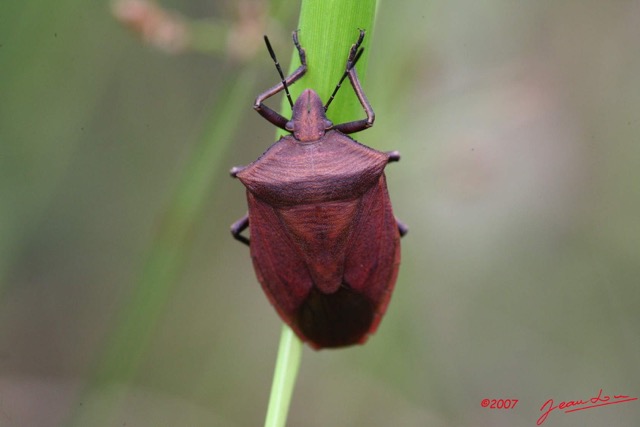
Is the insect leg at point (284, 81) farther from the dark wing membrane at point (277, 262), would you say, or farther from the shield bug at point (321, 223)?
the dark wing membrane at point (277, 262)

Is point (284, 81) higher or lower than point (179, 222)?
higher

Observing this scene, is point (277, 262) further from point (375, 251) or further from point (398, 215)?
point (398, 215)

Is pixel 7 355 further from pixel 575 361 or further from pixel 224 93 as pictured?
pixel 575 361

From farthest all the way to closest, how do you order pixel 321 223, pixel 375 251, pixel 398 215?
pixel 398 215
pixel 375 251
pixel 321 223
